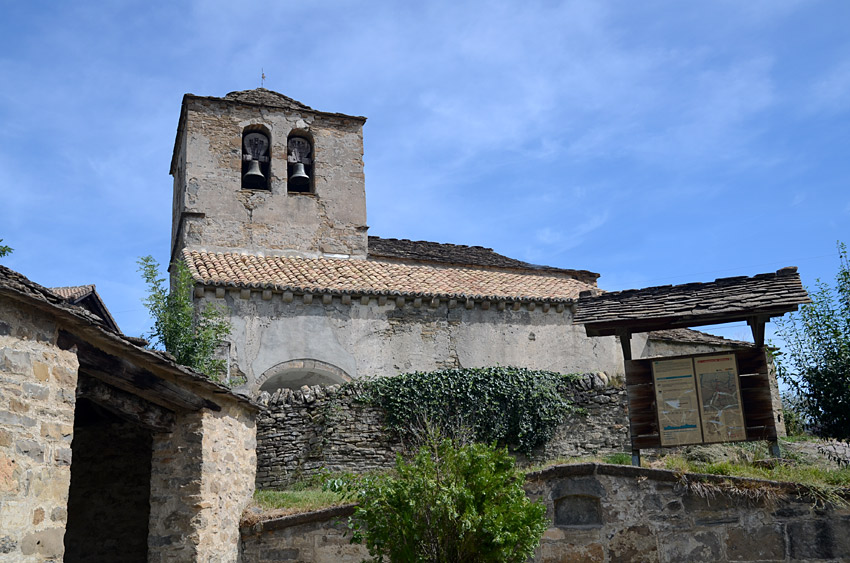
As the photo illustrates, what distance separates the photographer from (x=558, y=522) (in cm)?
908

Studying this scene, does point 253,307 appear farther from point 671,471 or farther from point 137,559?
point 671,471

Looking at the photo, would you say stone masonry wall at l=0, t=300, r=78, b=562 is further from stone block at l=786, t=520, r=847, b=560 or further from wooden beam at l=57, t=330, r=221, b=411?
stone block at l=786, t=520, r=847, b=560

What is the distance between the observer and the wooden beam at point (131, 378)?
7.68 m

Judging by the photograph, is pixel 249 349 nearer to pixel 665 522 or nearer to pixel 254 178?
pixel 254 178

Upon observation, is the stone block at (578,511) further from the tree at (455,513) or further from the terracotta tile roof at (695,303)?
the terracotta tile roof at (695,303)

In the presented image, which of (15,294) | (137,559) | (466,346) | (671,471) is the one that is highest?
(466,346)

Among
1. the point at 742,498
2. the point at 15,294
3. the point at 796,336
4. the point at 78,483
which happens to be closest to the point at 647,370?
the point at 742,498

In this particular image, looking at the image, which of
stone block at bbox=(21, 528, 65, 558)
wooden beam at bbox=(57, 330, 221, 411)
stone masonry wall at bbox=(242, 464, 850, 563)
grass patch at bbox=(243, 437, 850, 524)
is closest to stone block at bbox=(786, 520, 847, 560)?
stone masonry wall at bbox=(242, 464, 850, 563)

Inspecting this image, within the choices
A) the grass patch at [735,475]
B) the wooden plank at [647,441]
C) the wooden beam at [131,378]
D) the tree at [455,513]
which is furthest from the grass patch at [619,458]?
the wooden beam at [131,378]

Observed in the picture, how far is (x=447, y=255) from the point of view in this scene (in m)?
23.3

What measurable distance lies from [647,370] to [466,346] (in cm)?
747

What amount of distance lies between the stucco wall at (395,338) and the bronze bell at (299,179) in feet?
14.8

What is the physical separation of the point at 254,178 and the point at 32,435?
13511mm

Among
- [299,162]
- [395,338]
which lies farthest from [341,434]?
[299,162]
